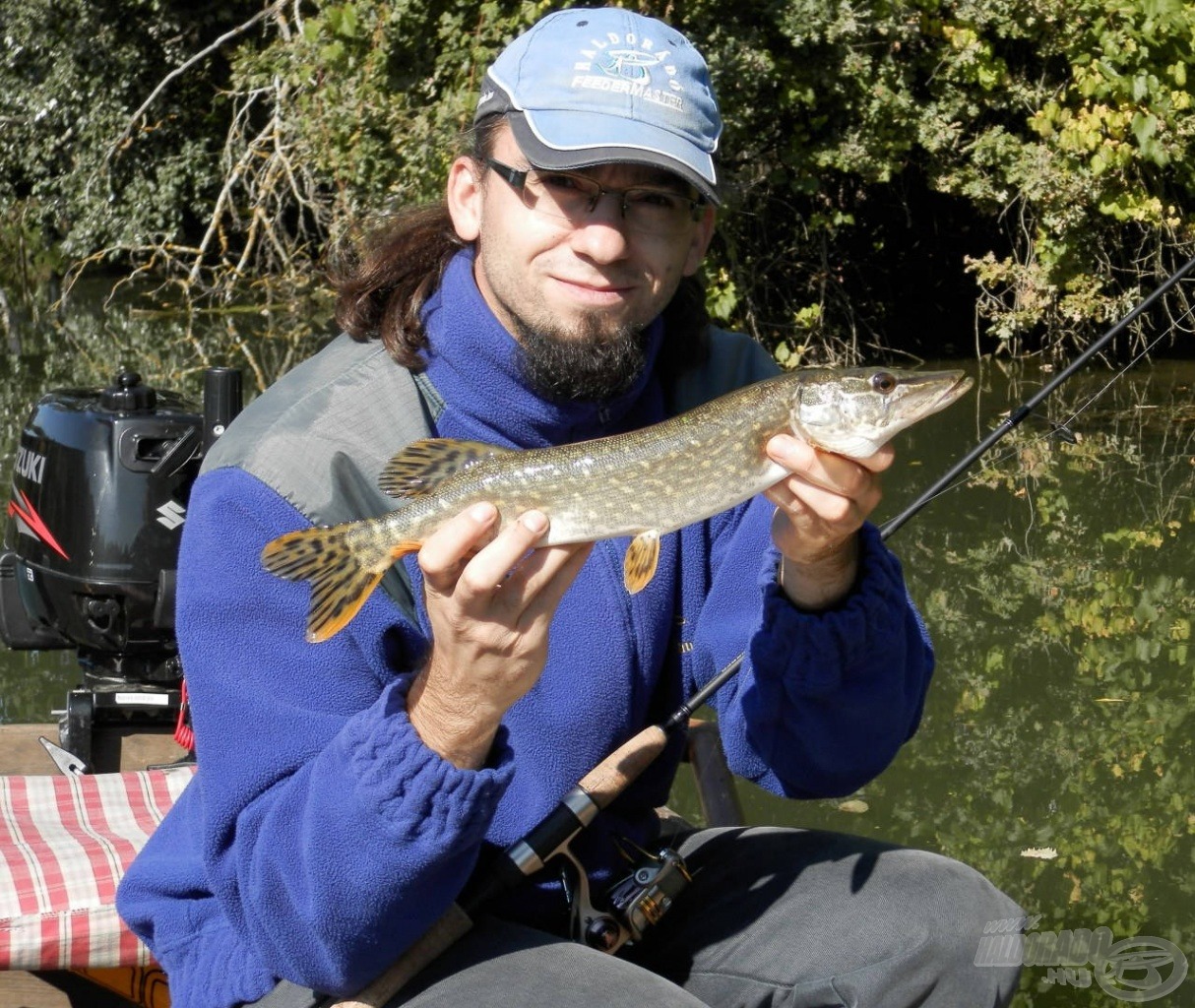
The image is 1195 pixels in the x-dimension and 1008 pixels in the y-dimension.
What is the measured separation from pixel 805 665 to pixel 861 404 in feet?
1.51

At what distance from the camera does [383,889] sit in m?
2.16

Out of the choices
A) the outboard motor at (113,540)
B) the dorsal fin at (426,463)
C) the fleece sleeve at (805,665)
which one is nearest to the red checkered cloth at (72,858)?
the outboard motor at (113,540)

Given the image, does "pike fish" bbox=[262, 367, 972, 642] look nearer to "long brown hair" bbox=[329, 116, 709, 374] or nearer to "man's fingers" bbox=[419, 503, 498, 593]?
"man's fingers" bbox=[419, 503, 498, 593]

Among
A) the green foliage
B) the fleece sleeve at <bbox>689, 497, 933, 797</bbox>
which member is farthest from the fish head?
the green foliage

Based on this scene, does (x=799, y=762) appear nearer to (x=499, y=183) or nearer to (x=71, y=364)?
(x=499, y=183)

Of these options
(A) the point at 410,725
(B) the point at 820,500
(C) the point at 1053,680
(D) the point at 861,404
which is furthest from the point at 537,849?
(C) the point at 1053,680

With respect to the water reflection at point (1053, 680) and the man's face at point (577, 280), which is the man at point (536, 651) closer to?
the man's face at point (577, 280)

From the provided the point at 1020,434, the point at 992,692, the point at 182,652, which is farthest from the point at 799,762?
the point at 1020,434

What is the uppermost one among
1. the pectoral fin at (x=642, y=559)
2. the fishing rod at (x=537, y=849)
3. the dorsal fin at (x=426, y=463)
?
the dorsal fin at (x=426, y=463)

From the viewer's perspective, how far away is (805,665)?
2535mm

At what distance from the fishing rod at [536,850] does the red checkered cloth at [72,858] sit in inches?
23.0

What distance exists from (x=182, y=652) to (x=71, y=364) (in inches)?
419

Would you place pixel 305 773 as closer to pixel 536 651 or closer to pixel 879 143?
pixel 536 651

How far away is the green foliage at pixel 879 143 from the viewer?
31.0 feet
